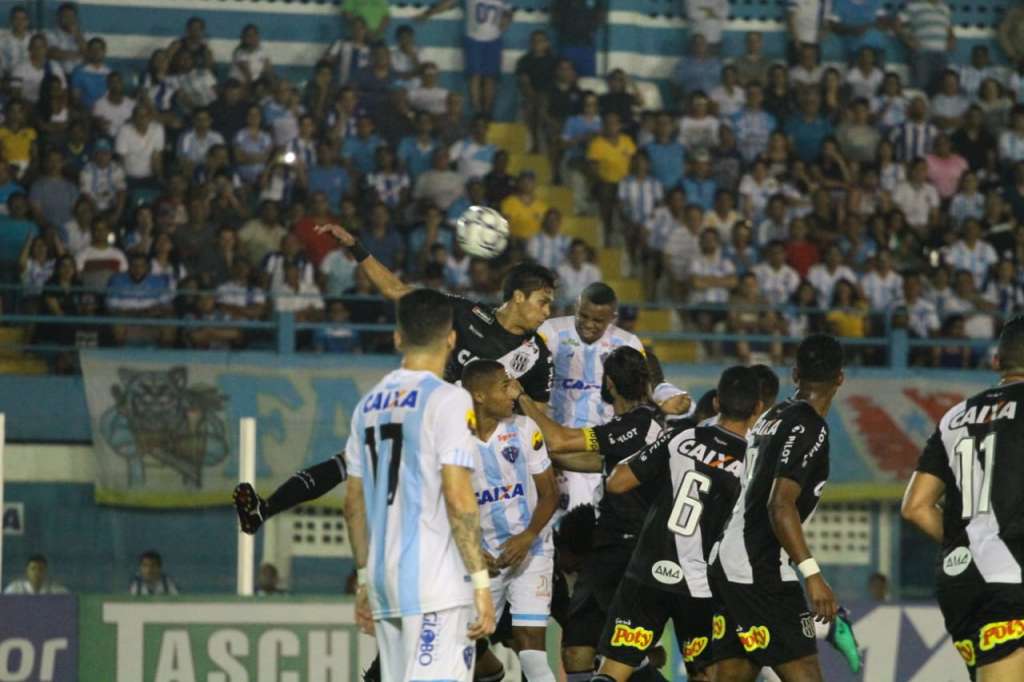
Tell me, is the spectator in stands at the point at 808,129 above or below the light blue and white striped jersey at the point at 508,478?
above

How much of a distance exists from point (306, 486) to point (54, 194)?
765 centimetres

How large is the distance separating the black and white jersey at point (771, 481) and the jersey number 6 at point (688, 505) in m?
0.35

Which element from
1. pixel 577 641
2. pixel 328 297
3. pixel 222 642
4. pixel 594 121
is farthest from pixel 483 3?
Result: pixel 577 641

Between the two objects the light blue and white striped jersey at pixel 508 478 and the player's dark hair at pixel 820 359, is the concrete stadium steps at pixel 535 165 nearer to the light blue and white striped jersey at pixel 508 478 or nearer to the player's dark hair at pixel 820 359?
the light blue and white striped jersey at pixel 508 478

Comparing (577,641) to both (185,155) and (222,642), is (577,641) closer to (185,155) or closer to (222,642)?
(222,642)

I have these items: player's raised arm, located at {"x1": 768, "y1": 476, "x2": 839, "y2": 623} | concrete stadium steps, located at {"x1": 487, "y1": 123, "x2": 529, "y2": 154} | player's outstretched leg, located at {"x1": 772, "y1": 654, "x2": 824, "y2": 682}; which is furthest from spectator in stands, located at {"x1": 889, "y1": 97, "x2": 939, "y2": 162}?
player's raised arm, located at {"x1": 768, "y1": 476, "x2": 839, "y2": 623}

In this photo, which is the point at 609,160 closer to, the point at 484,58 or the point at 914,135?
the point at 484,58

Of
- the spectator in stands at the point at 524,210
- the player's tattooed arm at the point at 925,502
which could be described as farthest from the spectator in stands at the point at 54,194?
the player's tattooed arm at the point at 925,502

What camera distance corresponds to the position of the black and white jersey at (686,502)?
973 centimetres

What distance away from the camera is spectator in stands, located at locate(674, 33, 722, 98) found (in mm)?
20312

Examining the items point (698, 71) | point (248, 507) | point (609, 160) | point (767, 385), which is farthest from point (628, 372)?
point (698, 71)

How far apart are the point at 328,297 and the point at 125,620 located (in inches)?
159

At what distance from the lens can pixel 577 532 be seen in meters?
11.0

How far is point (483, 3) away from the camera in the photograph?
20141mm
